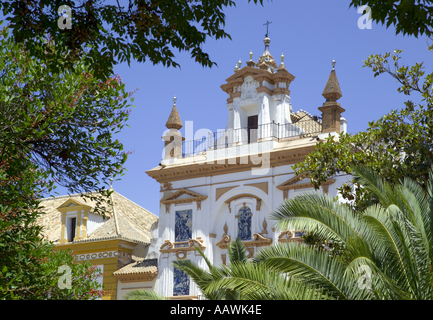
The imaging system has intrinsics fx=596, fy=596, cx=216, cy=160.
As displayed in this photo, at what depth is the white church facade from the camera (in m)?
22.7

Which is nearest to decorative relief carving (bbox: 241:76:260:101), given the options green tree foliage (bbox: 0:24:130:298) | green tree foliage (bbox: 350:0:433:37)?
green tree foliage (bbox: 0:24:130:298)

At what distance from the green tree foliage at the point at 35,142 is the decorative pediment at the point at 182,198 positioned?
498 inches

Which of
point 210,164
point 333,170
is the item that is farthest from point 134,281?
point 333,170

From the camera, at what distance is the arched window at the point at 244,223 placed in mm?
23397

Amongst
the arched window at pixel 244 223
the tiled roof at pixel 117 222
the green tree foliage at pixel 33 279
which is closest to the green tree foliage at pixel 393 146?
the green tree foliage at pixel 33 279

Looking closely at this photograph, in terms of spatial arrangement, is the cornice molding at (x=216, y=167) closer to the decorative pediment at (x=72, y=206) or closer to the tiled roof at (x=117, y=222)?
the tiled roof at (x=117, y=222)

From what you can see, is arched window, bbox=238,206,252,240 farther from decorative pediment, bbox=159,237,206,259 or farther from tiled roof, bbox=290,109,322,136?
tiled roof, bbox=290,109,322,136

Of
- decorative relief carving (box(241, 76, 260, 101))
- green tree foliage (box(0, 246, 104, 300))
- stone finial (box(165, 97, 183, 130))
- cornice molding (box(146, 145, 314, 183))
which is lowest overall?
green tree foliage (box(0, 246, 104, 300))

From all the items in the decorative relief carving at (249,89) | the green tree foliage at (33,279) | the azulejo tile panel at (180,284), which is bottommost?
the green tree foliage at (33,279)

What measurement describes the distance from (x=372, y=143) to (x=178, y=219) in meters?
12.8

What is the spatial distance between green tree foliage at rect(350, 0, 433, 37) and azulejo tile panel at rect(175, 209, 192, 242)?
18.3m

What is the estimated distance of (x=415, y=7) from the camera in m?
6.83

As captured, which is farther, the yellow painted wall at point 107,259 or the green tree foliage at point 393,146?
the yellow painted wall at point 107,259
